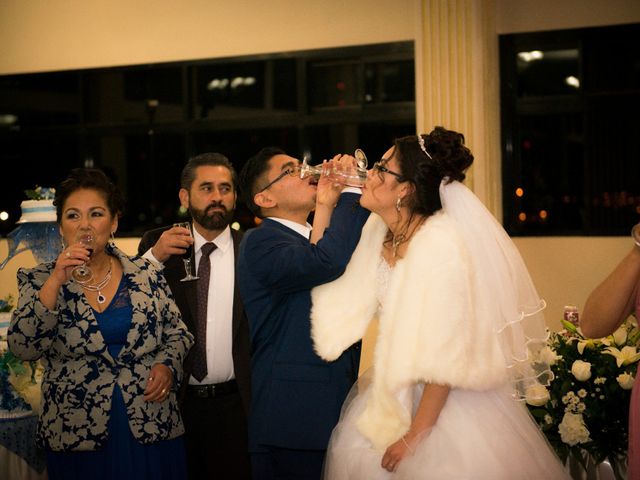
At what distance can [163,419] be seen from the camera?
121 inches

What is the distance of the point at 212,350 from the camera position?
352cm

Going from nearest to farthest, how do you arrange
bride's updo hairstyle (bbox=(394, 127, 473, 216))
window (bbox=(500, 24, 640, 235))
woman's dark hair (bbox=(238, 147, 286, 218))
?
bride's updo hairstyle (bbox=(394, 127, 473, 216)) → woman's dark hair (bbox=(238, 147, 286, 218)) → window (bbox=(500, 24, 640, 235))

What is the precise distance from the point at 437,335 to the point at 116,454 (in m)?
1.23

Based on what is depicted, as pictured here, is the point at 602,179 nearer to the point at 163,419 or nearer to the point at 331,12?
the point at 331,12

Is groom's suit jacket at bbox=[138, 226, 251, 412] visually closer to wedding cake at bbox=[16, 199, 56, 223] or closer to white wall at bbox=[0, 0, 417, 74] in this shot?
wedding cake at bbox=[16, 199, 56, 223]

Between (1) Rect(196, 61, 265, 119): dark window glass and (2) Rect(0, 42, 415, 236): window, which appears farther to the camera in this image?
(1) Rect(196, 61, 265, 119): dark window glass

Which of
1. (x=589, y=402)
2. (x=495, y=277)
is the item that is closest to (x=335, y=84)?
(x=589, y=402)

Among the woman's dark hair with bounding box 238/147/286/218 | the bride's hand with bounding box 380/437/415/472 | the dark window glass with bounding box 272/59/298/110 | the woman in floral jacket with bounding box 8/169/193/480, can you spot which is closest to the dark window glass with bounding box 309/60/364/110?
the dark window glass with bounding box 272/59/298/110

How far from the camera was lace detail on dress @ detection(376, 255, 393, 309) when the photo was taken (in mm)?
2676

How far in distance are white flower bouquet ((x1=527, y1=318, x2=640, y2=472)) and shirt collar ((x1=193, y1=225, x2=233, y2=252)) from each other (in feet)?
4.33

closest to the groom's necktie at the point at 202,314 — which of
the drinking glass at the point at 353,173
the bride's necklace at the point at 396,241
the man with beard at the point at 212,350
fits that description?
the man with beard at the point at 212,350

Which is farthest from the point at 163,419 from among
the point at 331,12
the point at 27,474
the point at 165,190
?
the point at 165,190

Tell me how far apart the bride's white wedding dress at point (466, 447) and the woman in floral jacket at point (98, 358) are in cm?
70

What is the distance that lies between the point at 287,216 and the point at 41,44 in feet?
20.8
